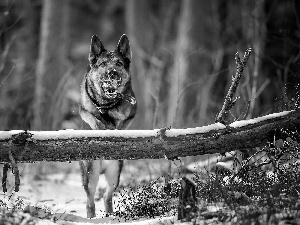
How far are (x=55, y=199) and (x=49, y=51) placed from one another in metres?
8.35

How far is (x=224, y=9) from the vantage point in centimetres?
2169

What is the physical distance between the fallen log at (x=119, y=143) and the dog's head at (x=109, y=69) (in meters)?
1.72

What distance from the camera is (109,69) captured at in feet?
22.0

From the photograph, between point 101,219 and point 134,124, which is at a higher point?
point 134,124

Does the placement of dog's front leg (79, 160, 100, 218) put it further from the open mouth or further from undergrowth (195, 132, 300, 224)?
undergrowth (195, 132, 300, 224)

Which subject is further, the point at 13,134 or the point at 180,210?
the point at 13,134

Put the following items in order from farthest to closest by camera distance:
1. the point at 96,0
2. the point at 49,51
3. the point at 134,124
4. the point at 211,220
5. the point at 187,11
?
the point at 96,0
the point at 187,11
the point at 49,51
the point at 134,124
the point at 211,220

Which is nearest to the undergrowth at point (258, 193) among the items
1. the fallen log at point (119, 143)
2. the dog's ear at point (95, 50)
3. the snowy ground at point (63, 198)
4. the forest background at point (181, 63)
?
the fallen log at point (119, 143)

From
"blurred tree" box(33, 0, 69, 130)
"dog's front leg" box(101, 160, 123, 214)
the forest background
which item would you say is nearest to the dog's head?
"dog's front leg" box(101, 160, 123, 214)

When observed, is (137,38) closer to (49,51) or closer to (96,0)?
(49,51)

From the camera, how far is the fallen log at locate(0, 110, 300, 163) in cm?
491

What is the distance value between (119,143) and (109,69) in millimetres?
1994

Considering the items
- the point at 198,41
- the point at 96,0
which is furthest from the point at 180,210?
the point at 96,0

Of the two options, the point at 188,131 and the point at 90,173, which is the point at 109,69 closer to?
the point at 90,173
